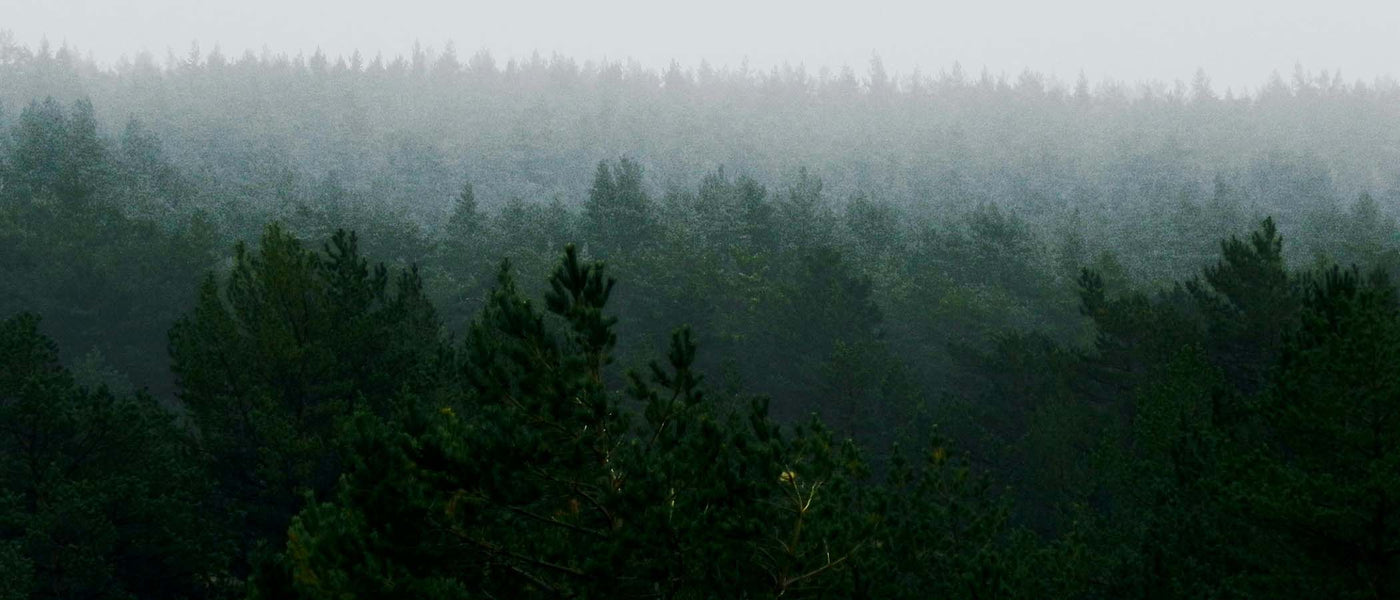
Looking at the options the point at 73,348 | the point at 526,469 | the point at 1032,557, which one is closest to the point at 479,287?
the point at 73,348

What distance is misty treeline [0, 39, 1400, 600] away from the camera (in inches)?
308

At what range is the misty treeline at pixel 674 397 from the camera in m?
7.82

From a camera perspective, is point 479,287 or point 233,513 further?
point 479,287

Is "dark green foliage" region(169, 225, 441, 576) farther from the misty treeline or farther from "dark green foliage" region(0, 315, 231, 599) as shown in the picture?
"dark green foliage" region(0, 315, 231, 599)

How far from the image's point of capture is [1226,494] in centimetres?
1137

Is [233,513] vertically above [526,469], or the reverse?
[526,469]

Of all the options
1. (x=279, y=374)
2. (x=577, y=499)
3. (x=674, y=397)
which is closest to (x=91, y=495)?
(x=279, y=374)

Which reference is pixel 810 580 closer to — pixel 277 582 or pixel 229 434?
pixel 277 582

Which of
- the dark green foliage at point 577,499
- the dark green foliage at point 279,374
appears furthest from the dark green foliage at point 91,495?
the dark green foliage at point 577,499

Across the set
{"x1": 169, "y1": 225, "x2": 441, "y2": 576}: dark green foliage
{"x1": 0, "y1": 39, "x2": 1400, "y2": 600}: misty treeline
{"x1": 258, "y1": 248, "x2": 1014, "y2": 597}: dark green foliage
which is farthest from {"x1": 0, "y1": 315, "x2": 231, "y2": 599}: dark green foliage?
{"x1": 258, "y1": 248, "x2": 1014, "y2": 597}: dark green foliage

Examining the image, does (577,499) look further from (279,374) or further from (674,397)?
(279,374)

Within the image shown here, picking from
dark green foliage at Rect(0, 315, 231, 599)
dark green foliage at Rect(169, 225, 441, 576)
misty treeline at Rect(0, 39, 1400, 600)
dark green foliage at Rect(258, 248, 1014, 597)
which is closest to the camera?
dark green foliage at Rect(258, 248, 1014, 597)

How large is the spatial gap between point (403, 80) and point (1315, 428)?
13826cm

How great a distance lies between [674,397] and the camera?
320 inches
